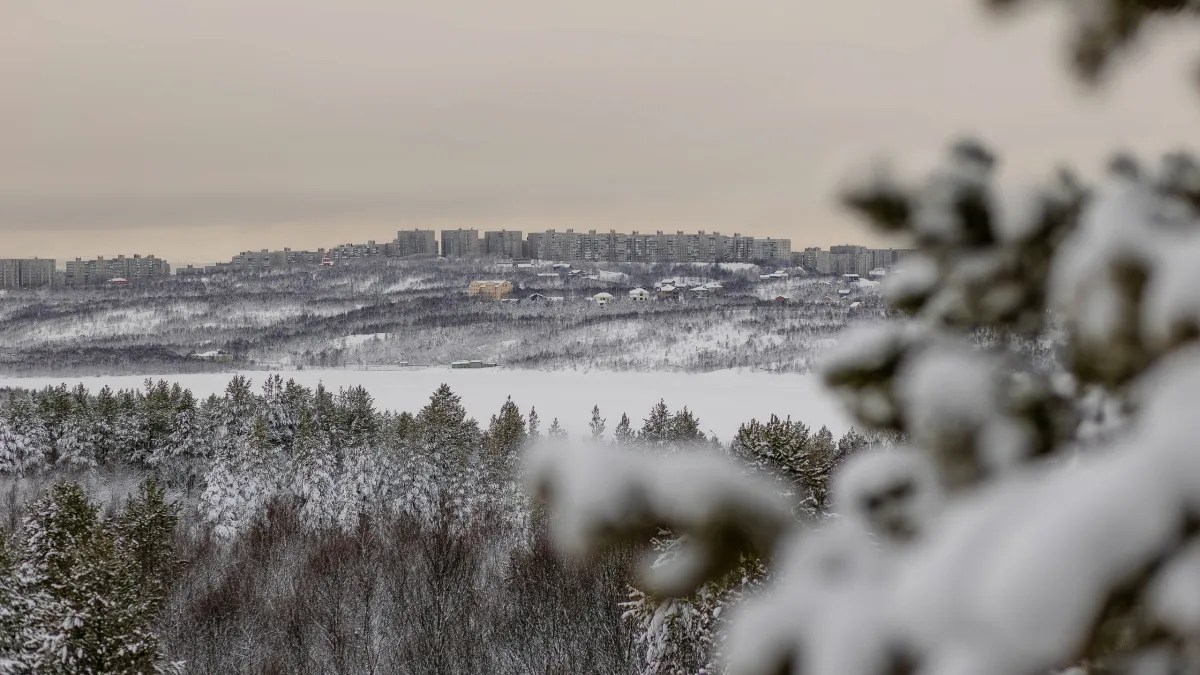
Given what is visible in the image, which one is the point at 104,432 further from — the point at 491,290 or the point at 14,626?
the point at 491,290

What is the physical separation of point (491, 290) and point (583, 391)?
90235mm

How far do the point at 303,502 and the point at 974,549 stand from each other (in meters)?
43.7

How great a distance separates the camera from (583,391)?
85.9 metres

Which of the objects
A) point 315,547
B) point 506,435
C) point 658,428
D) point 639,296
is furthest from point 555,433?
point 639,296

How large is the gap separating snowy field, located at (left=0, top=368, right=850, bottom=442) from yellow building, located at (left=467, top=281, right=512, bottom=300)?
179ft

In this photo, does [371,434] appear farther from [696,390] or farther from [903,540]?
[903,540]

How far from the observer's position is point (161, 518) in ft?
89.3

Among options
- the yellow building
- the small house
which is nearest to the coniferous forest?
the small house

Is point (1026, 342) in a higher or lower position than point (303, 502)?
higher

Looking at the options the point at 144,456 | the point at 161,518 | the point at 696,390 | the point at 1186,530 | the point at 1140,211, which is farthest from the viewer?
the point at 696,390

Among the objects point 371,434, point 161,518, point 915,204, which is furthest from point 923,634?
point 371,434

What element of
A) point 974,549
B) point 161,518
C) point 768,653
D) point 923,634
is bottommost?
point 161,518

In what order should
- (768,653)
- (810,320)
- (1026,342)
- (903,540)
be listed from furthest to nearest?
1. (810,320)
2. (1026,342)
3. (903,540)
4. (768,653)

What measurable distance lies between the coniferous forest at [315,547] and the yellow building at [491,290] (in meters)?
112
